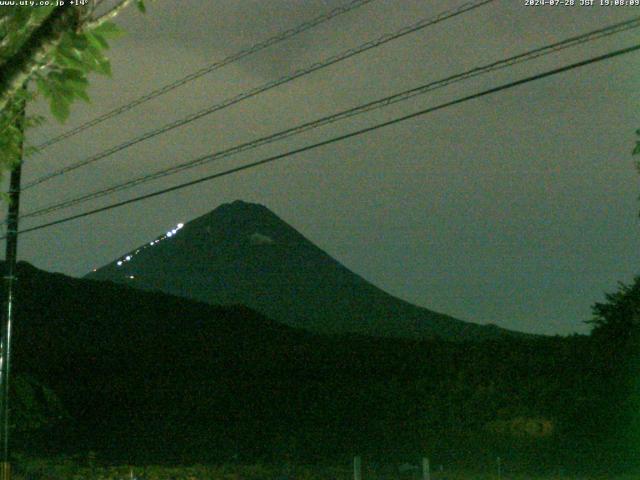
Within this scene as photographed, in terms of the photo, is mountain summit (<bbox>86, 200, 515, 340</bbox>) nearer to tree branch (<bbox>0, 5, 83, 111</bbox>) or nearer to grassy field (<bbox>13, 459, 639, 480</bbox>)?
grassy field (<bbox>13, 459, 639, 480</bbox>)

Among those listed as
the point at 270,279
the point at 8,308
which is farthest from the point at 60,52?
the point at 270,279

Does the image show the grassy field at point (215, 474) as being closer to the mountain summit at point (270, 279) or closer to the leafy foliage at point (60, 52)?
the leafy foliage at point (60, 52)

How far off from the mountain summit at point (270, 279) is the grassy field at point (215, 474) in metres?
60.8

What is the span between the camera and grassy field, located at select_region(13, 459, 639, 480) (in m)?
18.9

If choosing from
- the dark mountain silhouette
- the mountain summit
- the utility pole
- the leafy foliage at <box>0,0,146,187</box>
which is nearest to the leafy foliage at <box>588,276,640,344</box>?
the dark mountain silhouette

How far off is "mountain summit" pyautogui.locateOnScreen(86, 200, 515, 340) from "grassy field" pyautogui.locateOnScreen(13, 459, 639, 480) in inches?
2393

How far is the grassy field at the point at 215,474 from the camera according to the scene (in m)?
18.9

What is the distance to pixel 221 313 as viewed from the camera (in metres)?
56.2

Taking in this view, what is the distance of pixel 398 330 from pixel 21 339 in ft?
166

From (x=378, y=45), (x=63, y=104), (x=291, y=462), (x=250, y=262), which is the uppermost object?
(x=250, y=262)

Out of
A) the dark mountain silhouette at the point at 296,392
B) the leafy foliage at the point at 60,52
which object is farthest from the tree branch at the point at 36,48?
the dark mountain silhouette at the point at 296,392

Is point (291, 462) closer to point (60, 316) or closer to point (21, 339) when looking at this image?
point (21, 339)

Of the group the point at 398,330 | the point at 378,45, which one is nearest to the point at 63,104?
the point at 378,45

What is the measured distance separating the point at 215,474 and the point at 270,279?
99362 mm
